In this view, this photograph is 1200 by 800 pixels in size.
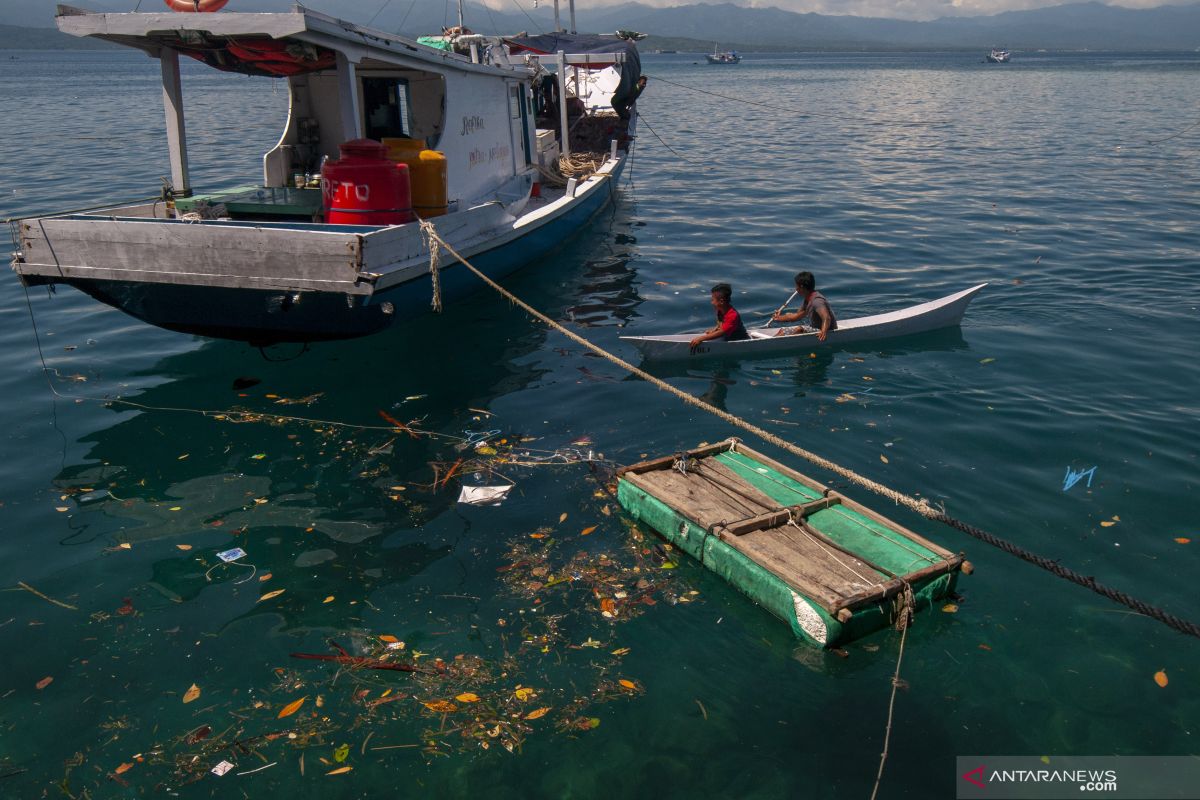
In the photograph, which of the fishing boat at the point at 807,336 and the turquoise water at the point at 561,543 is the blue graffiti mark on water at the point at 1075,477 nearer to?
the turquoise water at the point at 561,543

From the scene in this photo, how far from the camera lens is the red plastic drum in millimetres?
10008

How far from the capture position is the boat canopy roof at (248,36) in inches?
359

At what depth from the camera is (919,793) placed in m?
5.06

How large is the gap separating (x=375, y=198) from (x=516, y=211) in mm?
5686

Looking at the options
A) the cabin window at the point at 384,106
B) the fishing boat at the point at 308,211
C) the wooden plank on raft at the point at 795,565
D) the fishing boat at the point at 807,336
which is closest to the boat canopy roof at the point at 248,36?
the fishing boat at the point at 308,211

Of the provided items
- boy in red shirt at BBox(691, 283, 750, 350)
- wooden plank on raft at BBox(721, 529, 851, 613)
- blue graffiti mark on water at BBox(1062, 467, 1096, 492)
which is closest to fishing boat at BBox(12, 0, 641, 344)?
boy in red shirt at BBox(691, 283, 750, 350)

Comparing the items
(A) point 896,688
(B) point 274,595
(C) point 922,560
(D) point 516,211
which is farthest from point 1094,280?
(B) point 274,595

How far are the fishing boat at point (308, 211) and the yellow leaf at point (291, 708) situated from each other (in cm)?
477

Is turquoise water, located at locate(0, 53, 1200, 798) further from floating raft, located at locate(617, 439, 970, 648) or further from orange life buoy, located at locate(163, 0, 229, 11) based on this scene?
orange life buoy, located at locate(163, 0, 229, 11)

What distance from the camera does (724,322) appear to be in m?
11.6

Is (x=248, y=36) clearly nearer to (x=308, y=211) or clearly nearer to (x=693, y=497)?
(x=308, y=211)

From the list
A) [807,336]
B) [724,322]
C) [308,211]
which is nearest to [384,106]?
[308,211]

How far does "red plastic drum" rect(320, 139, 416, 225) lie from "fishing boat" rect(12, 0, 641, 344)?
0.02 meters

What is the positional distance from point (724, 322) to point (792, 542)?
17.6ft
